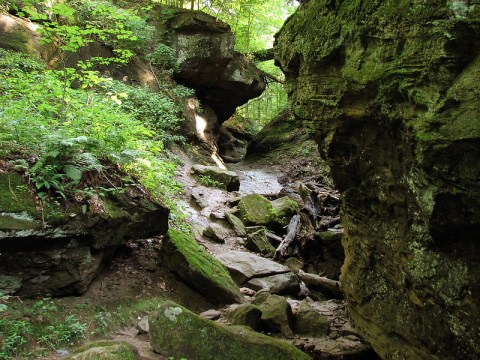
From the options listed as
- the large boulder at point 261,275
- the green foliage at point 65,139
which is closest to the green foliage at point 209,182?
the large boulder at point 261,275

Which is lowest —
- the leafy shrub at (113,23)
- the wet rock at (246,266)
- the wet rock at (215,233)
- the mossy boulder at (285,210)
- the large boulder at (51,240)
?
the wet rock at (246,266)

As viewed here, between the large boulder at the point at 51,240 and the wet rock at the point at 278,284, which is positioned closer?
the large boulder at the point at 51,240

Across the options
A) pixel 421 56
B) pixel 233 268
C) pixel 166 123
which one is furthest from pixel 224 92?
pixel 421 56

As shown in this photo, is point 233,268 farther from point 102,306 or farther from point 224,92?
point 224,92

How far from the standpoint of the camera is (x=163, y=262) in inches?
256

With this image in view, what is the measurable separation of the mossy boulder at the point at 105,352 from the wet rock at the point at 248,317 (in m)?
1.85

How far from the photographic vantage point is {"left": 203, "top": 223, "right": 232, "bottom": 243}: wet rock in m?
9.39

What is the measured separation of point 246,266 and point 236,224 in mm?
2467

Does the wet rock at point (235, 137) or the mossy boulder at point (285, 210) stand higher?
the wet rock at point (235, 137)

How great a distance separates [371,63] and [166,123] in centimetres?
1080

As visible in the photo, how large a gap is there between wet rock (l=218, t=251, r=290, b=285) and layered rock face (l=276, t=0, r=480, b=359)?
260 cm

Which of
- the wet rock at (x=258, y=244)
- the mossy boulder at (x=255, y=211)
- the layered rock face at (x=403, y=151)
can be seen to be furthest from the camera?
the mossy boulder at (x=255, y=211)

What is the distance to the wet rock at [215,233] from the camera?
9.39 metres

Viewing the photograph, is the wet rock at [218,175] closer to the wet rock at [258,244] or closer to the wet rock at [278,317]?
the wet rock at [258,244]
